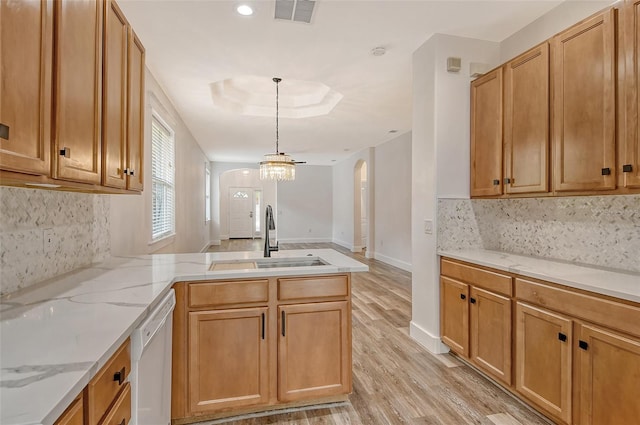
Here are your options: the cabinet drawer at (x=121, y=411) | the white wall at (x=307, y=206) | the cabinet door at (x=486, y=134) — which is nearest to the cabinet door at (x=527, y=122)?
the cabinet door at (x=486, y=134)

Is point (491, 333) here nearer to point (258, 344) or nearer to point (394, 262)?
point (258, 344)

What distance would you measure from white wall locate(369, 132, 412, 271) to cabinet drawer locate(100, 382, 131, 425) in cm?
556

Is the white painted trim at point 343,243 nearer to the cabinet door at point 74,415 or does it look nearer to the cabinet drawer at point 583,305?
the cabinet drawer at point 583,305

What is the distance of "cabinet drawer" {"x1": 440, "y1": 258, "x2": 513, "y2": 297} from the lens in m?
2.20

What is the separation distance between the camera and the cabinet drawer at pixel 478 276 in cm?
220

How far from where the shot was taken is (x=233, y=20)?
8.33 ft

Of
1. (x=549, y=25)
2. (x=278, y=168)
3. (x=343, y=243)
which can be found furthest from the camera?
(x=343, y=243)

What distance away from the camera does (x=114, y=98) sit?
1.69 metres

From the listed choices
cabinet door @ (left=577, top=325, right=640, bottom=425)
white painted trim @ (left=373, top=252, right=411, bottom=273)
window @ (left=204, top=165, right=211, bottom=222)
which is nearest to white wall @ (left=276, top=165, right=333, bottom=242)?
window @ (left=204, top=165, right=211, bottom=222)

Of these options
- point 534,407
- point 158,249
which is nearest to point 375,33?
point 534,407

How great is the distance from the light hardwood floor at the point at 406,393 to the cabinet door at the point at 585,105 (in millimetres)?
1527

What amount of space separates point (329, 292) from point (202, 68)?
9.07ft

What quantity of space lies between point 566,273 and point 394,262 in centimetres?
489

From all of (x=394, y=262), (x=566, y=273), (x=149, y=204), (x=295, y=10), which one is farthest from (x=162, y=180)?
(x=394, y=262)
